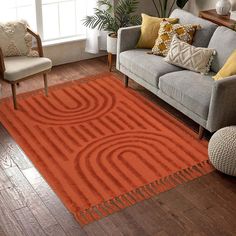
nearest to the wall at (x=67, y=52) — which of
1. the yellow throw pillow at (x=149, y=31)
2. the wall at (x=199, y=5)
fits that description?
the yellow throw pillow at (x=149, y=31)

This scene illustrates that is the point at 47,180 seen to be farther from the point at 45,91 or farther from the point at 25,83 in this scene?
the point at 25,83

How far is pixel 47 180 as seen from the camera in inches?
Answer: 134

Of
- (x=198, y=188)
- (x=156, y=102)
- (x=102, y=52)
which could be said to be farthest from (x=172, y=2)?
(x=198, y=188)

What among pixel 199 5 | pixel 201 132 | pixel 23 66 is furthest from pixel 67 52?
pixel 201 132

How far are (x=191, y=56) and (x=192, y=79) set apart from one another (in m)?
0.29

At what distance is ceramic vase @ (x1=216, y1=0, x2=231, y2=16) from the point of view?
492cm

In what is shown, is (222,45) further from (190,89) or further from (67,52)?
(67,52)

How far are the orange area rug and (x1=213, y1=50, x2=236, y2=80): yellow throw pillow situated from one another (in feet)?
2.00

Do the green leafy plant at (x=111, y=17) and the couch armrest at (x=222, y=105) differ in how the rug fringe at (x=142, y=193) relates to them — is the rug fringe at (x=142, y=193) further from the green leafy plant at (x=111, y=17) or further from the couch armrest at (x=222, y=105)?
the green leafy plant at (x=111, y=17)

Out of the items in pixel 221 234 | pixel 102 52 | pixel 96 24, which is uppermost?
pixel 96 24

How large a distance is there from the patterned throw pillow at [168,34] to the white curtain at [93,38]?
1.07 m

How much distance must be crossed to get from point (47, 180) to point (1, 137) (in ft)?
2.64

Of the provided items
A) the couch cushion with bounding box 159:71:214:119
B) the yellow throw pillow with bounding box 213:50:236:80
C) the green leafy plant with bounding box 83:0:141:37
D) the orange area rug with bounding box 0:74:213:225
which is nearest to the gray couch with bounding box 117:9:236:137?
the couch cushion with bounding box 159:71:214:119

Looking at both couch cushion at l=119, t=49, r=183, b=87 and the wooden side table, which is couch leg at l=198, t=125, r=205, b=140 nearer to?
couch cushion at l=119, t=49, r=183, b=87
